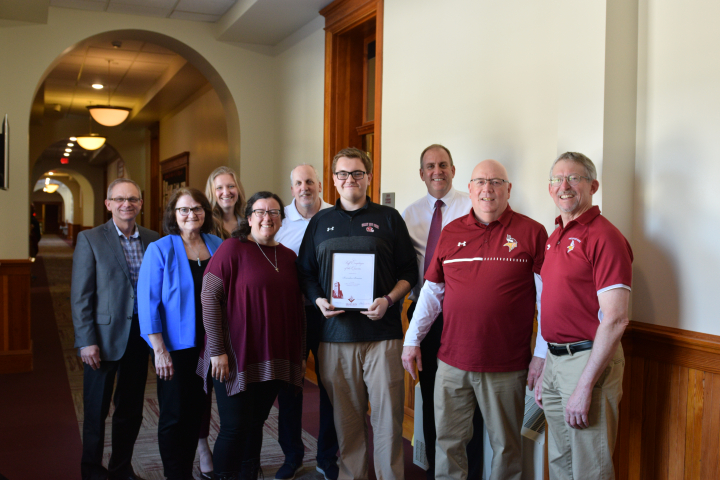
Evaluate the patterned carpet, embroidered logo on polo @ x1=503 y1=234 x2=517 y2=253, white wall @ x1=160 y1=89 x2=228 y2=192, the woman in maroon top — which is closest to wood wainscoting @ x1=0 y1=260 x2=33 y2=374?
the patterned carpet

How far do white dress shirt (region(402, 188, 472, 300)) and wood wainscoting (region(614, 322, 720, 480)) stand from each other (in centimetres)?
98

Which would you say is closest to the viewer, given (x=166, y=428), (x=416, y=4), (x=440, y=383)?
(x=440, y=383)

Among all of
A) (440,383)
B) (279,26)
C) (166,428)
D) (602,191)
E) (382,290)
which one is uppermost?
(279,26)

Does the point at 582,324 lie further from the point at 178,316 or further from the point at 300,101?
the point at 300,101

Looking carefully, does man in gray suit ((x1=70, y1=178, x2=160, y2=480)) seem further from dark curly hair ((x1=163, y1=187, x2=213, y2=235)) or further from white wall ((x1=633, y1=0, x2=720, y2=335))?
white wall ((x1=633, y1=0, x2=720, y2=335))

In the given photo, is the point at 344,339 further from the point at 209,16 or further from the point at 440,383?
the point at 209,16

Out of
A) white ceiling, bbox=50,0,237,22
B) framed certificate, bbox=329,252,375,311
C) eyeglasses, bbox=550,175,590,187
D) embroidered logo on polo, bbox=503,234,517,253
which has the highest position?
white ceiling, bbox=50,0,237,22

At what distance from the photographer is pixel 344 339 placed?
2648 millimetres

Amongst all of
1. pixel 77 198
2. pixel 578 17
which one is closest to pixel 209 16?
pixel 578 17

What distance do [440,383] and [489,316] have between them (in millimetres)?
399

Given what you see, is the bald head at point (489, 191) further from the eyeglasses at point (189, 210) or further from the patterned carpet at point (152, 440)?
the patterned carpet at point (152, 440)

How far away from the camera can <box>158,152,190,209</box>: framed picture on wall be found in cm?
1026

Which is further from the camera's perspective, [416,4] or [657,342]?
[416,4]

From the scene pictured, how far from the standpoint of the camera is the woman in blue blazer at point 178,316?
265 centimetres
